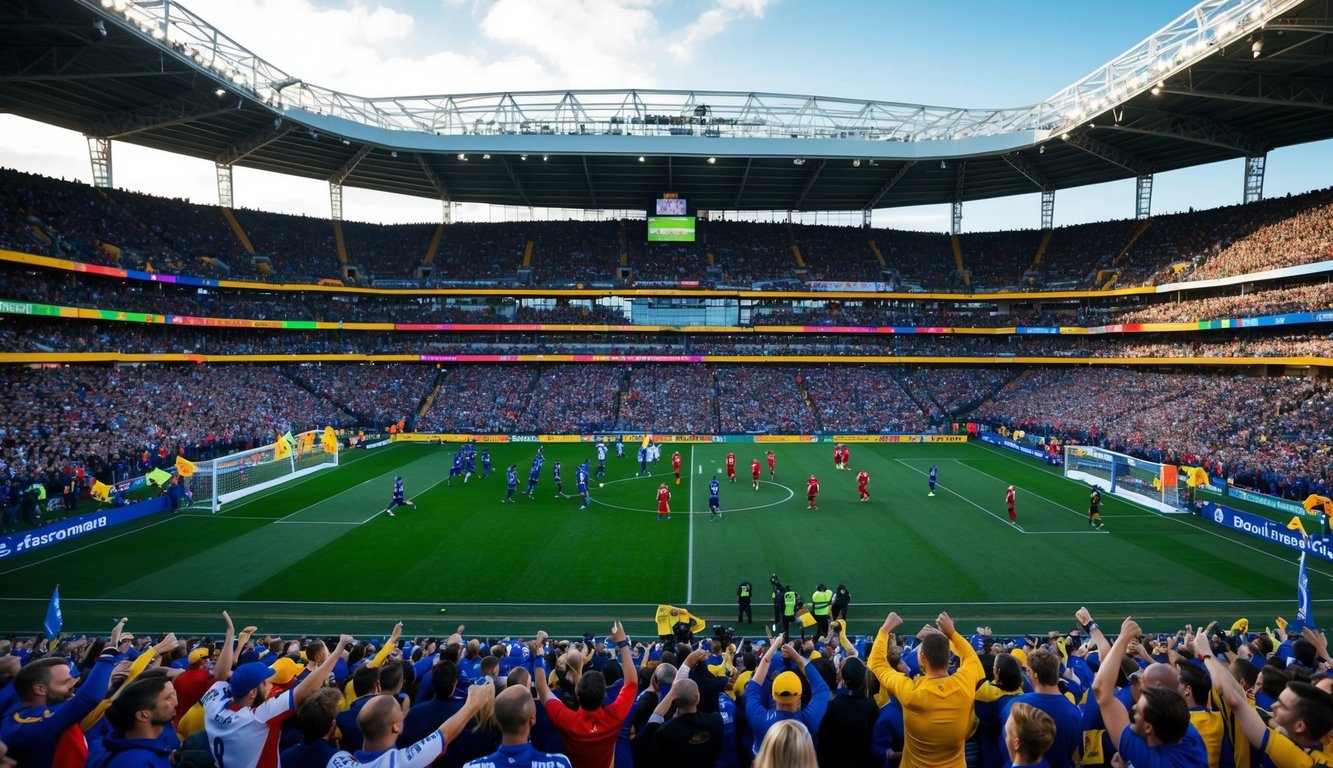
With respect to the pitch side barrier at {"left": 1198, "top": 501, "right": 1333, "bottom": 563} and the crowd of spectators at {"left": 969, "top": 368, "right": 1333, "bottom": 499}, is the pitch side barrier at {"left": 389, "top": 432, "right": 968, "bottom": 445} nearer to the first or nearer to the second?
the crowd of spectators at {"left": 969, "top": 368, "right": 1333, "bottom": 499}

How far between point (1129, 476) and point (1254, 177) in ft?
96.0

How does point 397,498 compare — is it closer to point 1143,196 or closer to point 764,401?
point 764,401

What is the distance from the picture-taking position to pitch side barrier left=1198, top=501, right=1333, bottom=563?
19.4 metres

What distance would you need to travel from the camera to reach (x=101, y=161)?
137ft

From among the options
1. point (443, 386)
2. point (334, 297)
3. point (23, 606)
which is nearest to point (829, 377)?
point (443, 386)

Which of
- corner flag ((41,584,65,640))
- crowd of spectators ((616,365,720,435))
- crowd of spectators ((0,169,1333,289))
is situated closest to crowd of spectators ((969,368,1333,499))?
crowd of spectators ((0,169,1333,289))

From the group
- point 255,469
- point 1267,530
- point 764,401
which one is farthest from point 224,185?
point 1267,530

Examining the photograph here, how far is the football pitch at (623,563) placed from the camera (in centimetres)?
1570

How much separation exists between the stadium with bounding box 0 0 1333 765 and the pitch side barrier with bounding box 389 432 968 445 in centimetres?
31

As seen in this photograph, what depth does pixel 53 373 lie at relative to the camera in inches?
1277

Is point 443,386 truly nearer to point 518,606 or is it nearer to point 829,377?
point 829,377

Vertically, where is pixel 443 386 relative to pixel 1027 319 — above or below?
below

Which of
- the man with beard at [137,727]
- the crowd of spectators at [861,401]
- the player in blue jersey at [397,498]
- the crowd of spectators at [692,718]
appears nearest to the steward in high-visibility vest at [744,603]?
the crowd of spectators at [692,718]

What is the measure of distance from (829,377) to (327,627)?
4282 centimetres
